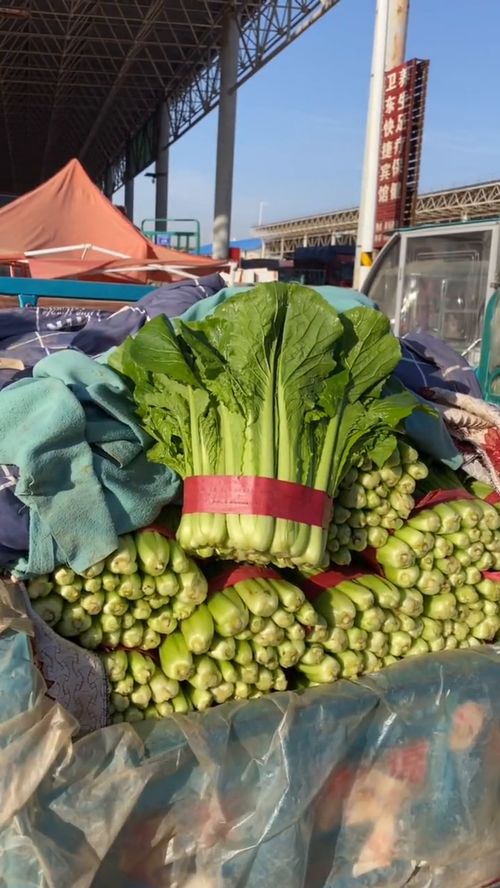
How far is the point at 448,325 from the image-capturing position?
6.73 metres

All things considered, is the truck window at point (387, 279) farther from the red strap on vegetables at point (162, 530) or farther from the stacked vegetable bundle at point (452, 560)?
the red strap on vegetables at point (162, 530)

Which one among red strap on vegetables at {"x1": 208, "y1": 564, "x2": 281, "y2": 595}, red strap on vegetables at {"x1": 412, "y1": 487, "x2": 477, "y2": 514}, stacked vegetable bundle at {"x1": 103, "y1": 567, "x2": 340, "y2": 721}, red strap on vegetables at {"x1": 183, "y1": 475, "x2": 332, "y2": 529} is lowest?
stacked vegetable bundle at {"x1": 103, "y1": 567, "x2": 340, "y2": 721}

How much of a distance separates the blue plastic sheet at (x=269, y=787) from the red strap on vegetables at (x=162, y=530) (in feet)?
1.39

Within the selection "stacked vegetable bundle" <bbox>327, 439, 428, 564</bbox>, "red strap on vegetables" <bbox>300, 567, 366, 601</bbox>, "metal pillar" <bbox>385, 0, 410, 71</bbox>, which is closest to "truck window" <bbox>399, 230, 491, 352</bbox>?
"stacked vegetable bundle" <bbox>327, 439, 428, 564</bbox>

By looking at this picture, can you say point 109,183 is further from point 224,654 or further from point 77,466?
point 224,654

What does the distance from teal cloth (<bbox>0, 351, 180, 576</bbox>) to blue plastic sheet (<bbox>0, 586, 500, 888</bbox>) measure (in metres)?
0.22

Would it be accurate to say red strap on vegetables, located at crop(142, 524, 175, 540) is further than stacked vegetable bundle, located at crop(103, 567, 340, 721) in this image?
Yes

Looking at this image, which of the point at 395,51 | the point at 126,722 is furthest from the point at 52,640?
the point at 395,51

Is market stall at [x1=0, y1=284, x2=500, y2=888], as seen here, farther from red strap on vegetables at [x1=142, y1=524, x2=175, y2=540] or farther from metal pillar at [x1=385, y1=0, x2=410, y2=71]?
metal pillar at [x1=385, y1=0, x2=410, y2=71]

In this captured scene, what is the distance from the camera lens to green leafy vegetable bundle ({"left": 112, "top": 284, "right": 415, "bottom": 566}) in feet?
5.88

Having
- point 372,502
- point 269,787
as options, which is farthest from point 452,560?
point 269,787

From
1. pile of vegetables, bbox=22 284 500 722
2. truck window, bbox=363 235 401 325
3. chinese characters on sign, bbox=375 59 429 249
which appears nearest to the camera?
pile of vegetables, bbox=22 284 500 722

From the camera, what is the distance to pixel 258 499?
177cm

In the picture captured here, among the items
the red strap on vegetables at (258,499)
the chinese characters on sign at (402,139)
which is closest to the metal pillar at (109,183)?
the chinese characters on sign at (402,139)
